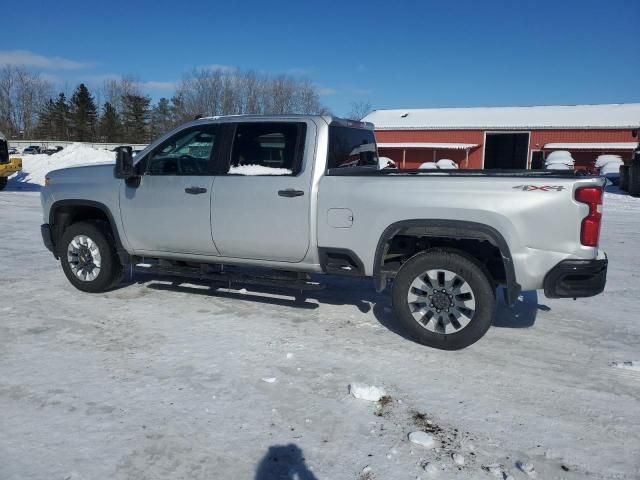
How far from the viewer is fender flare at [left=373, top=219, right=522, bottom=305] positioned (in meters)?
4.08

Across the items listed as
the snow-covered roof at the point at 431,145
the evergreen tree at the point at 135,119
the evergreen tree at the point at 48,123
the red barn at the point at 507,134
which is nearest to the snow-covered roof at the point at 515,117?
the red barn at the point at 507,134

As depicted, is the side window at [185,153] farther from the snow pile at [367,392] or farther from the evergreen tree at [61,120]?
the evergreen tree at [61,120]

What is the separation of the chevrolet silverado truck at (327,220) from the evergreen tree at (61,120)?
8229 cm

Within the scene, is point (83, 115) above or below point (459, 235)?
above

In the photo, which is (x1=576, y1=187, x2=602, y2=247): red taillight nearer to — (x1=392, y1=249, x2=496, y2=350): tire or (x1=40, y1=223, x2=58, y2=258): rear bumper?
(x1=392, y1=249, x2=496, y2=350): tire

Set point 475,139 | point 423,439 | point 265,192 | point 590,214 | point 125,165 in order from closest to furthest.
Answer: point 423,439
point 590,214
point 265,192
point 125,165
point 475,139

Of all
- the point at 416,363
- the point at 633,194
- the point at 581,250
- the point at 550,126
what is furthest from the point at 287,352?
the point at 550,126

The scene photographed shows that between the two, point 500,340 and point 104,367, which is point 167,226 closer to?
point 104,367

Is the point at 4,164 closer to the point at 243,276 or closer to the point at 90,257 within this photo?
the point at 90,257

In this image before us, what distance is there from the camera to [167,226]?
5418 millimetres

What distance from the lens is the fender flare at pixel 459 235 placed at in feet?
13.4

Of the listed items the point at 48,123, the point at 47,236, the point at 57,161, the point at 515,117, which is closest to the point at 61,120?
the point at 48,123

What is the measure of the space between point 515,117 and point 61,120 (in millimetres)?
67819

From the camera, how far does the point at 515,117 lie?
1654 inches
